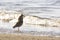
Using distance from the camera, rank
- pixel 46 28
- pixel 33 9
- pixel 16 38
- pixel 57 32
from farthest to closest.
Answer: pixel 33 9, pixel 46 28, pixel 57 32, pixel 16 38

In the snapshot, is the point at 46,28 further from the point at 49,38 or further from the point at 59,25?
the point at 49,38

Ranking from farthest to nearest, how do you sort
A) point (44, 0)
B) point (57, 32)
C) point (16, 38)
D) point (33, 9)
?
1. point (44, 0)
2. point (33, 9)
3. point (57, 32)
4. point (16, 38)

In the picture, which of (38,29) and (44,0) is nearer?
(38,29)

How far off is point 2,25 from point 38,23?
1.26m

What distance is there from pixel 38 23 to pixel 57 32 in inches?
55.1

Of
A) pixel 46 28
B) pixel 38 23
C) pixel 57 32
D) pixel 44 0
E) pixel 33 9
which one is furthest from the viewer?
pixel 44 0

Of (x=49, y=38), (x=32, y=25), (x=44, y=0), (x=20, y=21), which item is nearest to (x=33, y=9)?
(x=44, y=0)

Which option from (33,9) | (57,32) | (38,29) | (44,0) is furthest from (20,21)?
(44,0)

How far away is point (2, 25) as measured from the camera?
7.46 meters

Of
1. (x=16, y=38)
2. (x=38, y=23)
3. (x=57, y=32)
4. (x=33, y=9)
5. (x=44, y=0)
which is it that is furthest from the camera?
(x=44, y=0)

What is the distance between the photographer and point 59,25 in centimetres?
760

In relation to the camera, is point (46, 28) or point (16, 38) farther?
point (46, 28)

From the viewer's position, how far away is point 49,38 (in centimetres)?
559

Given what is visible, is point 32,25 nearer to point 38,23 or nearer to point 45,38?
point 38,23
